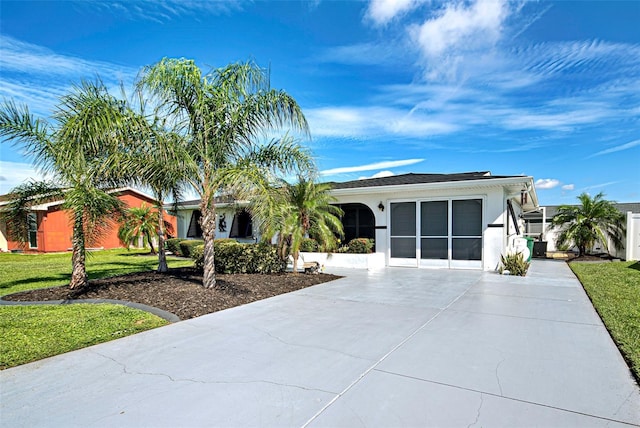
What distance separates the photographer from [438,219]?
12383 millimetres

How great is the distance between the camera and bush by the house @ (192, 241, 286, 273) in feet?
35.8

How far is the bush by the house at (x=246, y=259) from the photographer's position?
10.9 meters

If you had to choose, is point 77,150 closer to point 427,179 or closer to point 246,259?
point 246,259

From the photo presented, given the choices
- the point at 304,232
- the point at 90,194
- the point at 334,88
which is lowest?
the point at 304,232

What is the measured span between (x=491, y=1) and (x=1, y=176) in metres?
13.9

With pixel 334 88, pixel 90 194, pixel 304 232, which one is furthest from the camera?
pixel 334 88

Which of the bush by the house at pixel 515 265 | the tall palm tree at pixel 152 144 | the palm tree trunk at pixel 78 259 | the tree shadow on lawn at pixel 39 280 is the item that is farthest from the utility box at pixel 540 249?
the tree shadow on lawn at pixel 39 280

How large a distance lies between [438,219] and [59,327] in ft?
36.8

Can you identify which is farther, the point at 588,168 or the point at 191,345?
the point at 588,168

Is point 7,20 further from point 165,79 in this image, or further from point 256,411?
point 256,411

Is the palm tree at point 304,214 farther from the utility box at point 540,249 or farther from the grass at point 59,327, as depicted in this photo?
the utility box at point 540,249

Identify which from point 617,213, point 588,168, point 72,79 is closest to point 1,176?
point 72,79

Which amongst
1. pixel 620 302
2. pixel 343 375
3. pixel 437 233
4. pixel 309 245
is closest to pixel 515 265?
pixel 437 233

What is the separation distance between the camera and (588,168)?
2095 centimetres
